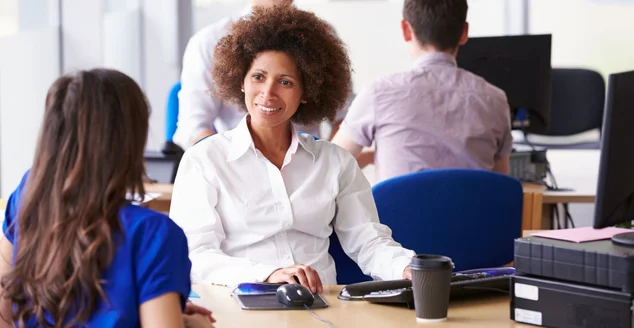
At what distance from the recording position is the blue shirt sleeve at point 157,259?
54.6 inches

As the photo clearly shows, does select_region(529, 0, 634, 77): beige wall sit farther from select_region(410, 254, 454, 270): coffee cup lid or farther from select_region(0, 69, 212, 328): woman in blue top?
select_region(0, 69, 212, 328): woman in blue top

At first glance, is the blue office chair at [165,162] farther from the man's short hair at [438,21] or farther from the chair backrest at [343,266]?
the chair backrest at [343,266]

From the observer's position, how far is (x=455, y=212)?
9.01ft

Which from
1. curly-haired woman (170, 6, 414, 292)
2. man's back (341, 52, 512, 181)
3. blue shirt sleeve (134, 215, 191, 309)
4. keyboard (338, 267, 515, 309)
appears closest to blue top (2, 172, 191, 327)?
blue shirt sleeve (134, 215, 191, 309)

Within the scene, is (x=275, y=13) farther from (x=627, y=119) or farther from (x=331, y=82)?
(x=627, y=119)

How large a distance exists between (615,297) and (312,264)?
3.01 feet

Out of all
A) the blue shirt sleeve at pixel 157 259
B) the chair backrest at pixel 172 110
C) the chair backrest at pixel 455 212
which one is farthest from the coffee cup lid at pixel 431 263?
the chair backrest at pixel 172 110

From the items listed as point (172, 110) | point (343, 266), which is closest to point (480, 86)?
point (343, 266)

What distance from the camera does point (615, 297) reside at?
1658 millimetres

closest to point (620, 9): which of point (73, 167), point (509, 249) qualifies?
point (509, 249)

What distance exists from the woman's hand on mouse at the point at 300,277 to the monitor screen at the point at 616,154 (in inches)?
24.1

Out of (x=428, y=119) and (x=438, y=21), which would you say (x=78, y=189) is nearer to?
(x=428, y=119)

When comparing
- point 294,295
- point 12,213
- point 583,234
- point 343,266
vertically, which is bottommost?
point 343,266

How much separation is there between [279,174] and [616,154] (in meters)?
0.92
